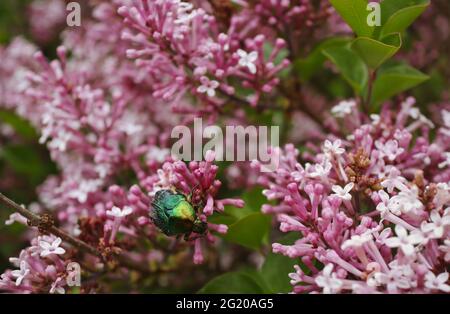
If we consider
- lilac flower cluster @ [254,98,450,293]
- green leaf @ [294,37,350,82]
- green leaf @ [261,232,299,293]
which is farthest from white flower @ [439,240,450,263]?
green leaf @ [294,37,350,82]

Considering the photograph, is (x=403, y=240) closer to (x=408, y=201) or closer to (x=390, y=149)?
(x=408, y=201)

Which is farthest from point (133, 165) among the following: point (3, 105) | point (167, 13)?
point (3, 105)

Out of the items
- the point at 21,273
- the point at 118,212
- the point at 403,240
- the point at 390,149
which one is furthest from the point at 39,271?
the point at 390,149

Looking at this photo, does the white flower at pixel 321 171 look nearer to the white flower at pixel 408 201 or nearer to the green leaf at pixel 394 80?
the white flower at pixel 408 201

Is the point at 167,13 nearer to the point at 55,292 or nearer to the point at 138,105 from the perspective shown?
the point at 138,105

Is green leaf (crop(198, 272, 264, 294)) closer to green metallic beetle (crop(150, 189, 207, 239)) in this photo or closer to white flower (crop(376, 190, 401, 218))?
green metallic beetle (crop(150, 189, 207, 239))
